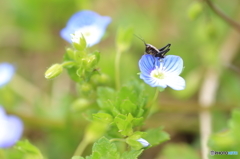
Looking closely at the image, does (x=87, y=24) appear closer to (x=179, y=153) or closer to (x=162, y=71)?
(x=162, y=71)

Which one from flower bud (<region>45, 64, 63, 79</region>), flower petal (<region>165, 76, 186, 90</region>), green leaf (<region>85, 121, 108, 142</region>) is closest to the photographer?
flower petal (<region>165, 76, 186, 90</region>)

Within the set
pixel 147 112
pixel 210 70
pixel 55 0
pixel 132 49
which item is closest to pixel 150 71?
pixel 147 112

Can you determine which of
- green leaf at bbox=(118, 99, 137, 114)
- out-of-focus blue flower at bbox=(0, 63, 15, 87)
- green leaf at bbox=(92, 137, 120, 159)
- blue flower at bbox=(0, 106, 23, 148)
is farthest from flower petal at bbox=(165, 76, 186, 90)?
out-of-focus blue flower at bbox=(0, 63, 15, 87)

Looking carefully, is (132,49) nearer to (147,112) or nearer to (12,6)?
(12,6)

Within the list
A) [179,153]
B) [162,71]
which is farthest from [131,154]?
[179,153]

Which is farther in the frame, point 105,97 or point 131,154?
point 105,97

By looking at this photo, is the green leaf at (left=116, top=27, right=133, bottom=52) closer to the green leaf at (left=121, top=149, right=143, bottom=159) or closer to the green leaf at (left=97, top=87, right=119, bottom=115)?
the green leaf at (left=97, top=87, right=119, bottom=115)

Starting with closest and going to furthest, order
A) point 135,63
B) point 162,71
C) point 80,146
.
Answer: point 162,71 < point 80,146 < point 135,63
